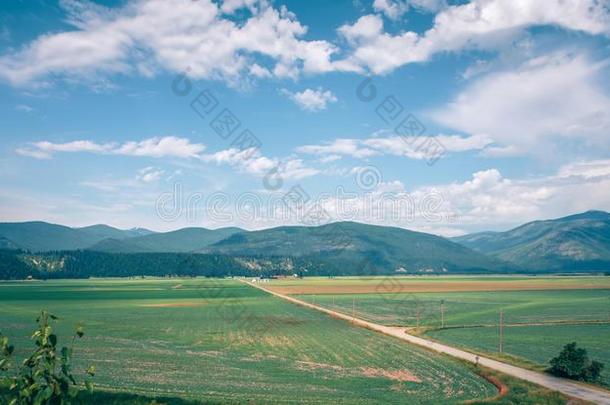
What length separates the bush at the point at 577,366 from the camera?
42656 millimetres

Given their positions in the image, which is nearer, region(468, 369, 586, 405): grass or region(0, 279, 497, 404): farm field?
region(468, 369, 586, 405): grass

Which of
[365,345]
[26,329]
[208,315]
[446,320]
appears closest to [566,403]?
[365,345]

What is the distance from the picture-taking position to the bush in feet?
140

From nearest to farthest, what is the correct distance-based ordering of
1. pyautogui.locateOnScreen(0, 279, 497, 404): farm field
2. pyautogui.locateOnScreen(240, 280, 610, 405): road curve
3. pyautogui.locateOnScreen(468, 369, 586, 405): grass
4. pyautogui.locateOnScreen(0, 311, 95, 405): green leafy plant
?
pyautogui.locateOnScreen(0, 311, 95, 405): green leafy plant → pyautogui.locateOnScreen(468, 369, 586, 405): grass → pyautogui.locateOnScreen(240, 280, 610, 405): road curve → pyautogui.locateOnScreen(0, 279, 497, 404): farm field

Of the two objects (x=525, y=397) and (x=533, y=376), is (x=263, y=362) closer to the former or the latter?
(x=525, y=397)

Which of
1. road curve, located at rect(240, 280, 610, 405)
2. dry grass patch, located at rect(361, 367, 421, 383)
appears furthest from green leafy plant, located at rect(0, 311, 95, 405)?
dry grass patch, located at rect(361, 367, 421, 383)

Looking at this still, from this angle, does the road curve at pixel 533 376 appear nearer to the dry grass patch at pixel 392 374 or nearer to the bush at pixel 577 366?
the bush at pixel 577 366

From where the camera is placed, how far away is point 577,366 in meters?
42.9

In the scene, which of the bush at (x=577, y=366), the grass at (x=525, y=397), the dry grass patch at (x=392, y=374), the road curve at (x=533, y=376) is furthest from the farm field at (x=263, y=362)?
the bush at (x=577, y=366)

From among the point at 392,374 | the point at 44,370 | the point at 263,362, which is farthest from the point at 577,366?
the point at 44,370

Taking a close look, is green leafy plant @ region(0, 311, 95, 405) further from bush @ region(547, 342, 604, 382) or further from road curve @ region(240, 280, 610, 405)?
bush @ region(547, 342, 604, 382)

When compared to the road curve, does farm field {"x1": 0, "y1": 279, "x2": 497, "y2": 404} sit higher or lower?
lower

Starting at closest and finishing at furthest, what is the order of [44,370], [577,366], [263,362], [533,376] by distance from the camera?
[44,370]
[577,366]
[533,376]
[263,362]

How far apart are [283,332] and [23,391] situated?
69.2 m
